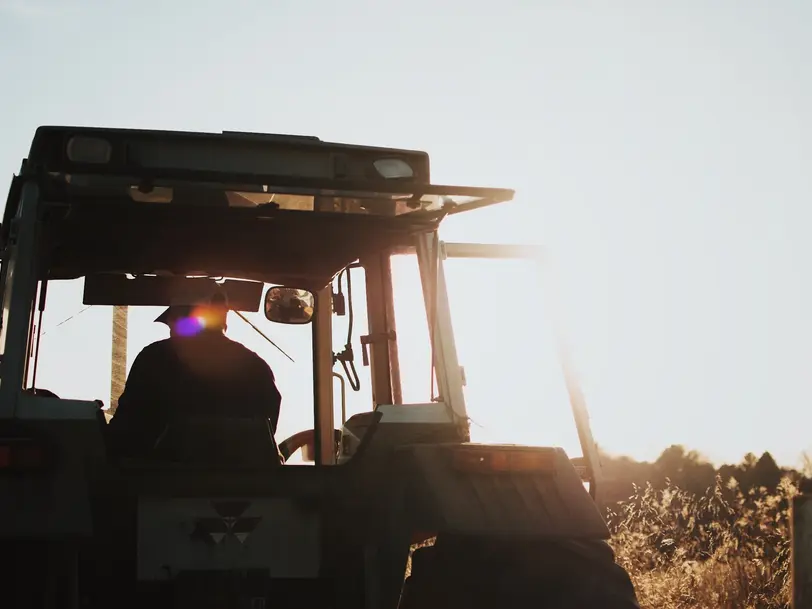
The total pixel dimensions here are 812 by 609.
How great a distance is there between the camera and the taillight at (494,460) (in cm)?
364

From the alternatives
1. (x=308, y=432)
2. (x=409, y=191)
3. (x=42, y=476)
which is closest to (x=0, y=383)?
(x=42, y=476)

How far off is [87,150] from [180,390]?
1012 millimetres

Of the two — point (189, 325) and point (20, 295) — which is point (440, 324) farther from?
point (20, 295)

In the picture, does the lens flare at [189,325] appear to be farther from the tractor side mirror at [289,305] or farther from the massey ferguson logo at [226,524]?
the massey ferguson logo at [226,524]

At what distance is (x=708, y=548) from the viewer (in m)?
9.44

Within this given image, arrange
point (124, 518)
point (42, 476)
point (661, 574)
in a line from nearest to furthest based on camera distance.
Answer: point (42, 476) < point (124, 518) < point (661, 574)

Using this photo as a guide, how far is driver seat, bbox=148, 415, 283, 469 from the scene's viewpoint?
155 inches

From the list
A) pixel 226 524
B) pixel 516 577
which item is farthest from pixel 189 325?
pixel 516 577

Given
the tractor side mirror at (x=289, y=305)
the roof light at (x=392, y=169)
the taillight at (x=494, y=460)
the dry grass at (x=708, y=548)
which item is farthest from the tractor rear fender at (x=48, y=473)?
the dry grass at (x=708, y=548)

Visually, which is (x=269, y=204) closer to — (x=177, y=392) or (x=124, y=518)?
(x=177, y=392)

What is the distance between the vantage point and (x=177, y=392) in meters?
4.30

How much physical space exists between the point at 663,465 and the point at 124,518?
4908cm

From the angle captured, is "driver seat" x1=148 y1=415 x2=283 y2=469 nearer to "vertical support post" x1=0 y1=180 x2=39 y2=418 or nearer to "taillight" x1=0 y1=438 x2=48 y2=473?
"vertical support post" x1=0 y1=180 x2=39 y2=418

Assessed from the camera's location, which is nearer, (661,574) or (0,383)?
(0,383)
